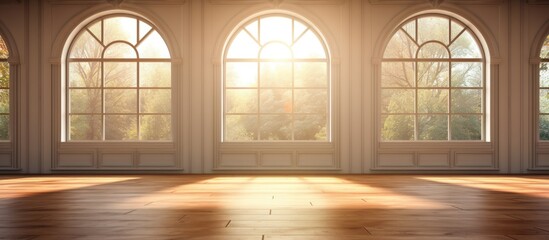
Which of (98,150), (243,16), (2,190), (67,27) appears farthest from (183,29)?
(2,190)

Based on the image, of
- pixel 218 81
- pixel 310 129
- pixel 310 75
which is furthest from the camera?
pixel 310 75

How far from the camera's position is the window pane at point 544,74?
7.92m

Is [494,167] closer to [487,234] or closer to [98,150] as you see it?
[487,234]

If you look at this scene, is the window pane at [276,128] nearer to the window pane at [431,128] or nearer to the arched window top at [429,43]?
the window pane at [431,128]

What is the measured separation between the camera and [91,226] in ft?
9.16

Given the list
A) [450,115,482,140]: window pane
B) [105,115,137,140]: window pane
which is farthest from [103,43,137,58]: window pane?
[450,115,482,140]: window pane

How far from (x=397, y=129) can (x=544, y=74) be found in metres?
2.82

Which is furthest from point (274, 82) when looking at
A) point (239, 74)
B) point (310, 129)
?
point (310, 129)

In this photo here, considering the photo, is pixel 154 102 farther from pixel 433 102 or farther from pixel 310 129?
pixel 433 102

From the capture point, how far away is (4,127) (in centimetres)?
795

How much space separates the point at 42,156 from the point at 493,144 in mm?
7381

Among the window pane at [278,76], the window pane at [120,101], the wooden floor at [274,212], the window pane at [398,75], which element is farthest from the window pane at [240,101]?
the wooden floor at [274,212]

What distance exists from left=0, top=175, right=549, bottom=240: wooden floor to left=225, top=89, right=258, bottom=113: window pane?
4.40m

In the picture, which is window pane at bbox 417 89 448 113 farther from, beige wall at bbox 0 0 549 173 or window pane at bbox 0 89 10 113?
window pane at bbox 0 89 10 113
